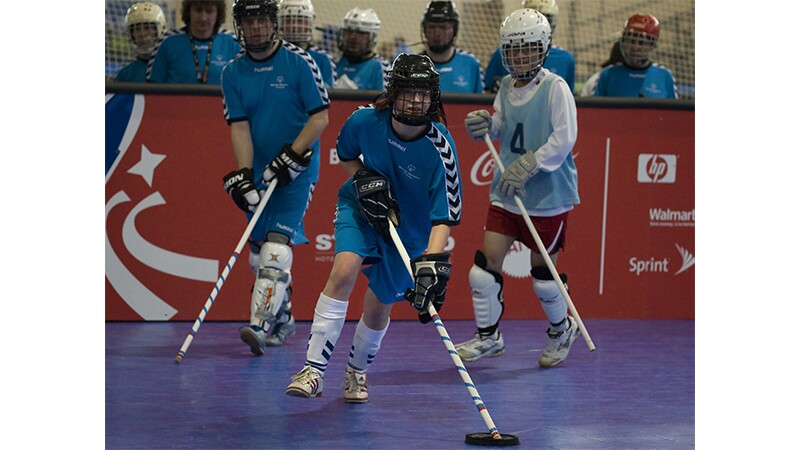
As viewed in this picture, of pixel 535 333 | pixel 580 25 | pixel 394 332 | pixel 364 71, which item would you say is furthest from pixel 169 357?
pixel 580 25

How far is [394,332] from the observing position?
7594mm

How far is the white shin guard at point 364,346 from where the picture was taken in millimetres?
5305

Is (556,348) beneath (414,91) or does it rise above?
beneath

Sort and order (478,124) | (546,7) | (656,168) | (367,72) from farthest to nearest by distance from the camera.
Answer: (367,72) → (546,7) → (656,168) → (478,124)

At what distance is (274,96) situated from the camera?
22.2 ft

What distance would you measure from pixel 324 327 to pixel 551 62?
389cm

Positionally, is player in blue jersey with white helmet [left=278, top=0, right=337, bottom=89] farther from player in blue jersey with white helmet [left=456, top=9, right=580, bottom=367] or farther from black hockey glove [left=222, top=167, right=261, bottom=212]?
player in blue jersey with white helmet [left=456, top=9, right=580, bottom=367]

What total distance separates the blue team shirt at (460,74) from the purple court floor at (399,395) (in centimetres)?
195

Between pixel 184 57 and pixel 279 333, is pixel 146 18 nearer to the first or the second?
pixel 184 57

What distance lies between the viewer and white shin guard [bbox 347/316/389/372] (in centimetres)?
530

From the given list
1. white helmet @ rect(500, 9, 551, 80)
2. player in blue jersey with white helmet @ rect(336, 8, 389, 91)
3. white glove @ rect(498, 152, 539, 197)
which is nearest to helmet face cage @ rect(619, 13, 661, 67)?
player in blue jersey with white helmet @ rect(336, 8, 389, 91)

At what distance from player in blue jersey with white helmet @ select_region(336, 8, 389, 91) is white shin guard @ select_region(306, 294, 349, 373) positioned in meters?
3.90

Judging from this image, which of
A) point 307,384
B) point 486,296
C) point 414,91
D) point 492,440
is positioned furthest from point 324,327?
point 486,296

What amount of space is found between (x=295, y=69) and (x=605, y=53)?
15.6 ft
